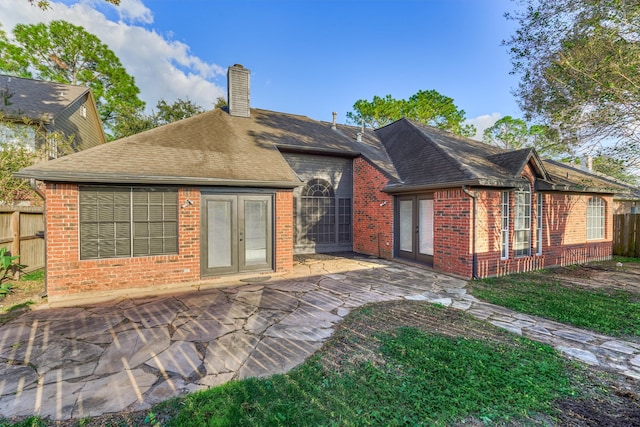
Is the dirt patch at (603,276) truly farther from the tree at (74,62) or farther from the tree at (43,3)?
the tree at (74,62)

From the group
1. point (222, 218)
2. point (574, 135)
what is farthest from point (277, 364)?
point (574, 135)

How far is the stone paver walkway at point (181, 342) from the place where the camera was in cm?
276

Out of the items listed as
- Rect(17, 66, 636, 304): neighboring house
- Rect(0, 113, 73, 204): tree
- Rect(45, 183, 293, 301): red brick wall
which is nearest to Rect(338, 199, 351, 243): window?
Rect(17, 66, 636, 304): neighboring house

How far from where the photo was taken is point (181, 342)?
12.3 feet

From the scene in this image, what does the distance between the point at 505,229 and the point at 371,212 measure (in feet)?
14.4

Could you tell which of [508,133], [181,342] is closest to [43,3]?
[181,342]

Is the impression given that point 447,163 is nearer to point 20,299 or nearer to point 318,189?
point 318,189

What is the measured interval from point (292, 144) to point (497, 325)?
8232 millimetres

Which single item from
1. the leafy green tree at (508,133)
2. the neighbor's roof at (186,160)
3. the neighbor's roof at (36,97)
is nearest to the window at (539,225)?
the neighbor's roof at (186,160)

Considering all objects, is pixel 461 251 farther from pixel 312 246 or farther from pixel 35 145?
pixel 35 145

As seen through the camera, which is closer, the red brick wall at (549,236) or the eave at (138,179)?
the eave at (138,179)

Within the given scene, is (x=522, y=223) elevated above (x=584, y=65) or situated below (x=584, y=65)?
below

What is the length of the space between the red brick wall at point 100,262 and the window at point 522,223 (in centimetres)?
894

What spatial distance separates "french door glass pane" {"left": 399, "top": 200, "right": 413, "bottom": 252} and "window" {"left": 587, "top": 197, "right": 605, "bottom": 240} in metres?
6.96
